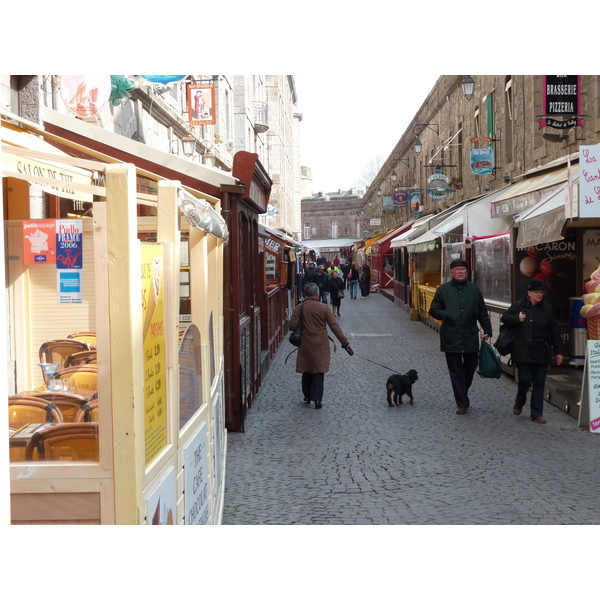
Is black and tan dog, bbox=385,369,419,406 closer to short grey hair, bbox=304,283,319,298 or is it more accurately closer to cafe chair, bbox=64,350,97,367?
short grey hair, bbox=304,283,319,298

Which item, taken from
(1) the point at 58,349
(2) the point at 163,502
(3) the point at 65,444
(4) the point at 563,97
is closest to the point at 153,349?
(3) the point at 65,444

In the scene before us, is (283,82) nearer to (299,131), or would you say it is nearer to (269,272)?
(299,131)

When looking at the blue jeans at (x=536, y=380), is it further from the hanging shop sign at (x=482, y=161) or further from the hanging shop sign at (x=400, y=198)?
the hanging shop sign at (x=400, y=198)

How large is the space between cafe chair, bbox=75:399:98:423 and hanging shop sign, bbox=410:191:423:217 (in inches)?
1165

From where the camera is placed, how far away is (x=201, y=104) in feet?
55.7

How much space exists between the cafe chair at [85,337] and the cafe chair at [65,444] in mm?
2465

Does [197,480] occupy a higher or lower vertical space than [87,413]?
lower

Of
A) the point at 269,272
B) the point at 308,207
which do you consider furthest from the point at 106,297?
the point at 308,207

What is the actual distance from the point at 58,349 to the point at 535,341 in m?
5.59

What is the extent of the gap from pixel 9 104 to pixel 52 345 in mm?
2549

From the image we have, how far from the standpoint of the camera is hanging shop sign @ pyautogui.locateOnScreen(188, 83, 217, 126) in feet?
55.2

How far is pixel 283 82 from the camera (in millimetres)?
53562

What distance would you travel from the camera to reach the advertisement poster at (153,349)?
10.7ft

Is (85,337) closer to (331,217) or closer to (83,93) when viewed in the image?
(83,93)
